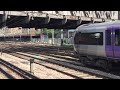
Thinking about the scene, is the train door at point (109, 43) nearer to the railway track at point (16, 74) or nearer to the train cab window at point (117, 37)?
the train cab window at point (117, 37)

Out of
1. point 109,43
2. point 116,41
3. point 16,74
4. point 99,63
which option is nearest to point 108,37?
point 109,43

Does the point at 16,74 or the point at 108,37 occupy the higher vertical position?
the point at 108,37

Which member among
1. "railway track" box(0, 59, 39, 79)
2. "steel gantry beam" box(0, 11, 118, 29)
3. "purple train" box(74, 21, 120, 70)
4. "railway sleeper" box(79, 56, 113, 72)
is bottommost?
"railway track" box(0, 59, 39, 79)

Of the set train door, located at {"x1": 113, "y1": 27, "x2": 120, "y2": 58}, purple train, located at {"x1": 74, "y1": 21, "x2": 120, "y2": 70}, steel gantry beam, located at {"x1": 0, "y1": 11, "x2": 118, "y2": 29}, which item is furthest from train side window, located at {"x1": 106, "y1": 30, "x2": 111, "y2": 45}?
steel gantry beam, located at {"x1": 0, "y1": 11, "x2": 118, "y2": 29}

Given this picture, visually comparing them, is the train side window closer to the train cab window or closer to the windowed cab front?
the windowed cab front

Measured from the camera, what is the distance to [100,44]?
19.3 m

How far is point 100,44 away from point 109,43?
118 cm

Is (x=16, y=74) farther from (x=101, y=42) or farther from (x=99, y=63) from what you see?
(x=101, y=42)

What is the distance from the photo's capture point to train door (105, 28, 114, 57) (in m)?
18.0

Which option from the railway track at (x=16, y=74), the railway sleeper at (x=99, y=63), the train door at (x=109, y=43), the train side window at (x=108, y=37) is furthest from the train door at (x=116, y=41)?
the railway track at (x=16, y=74)

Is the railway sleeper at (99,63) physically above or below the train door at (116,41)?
below

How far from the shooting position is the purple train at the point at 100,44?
58.5ft

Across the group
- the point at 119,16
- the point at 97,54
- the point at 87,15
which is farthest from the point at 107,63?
the point at 119,16
